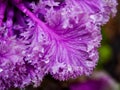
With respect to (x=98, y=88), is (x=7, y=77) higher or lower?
higher

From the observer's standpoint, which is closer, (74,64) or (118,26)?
(74,64)

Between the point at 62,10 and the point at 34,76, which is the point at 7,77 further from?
the point at 62,10

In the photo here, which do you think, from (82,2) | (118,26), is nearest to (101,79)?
(118,26)

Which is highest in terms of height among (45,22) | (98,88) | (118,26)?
(45,22)

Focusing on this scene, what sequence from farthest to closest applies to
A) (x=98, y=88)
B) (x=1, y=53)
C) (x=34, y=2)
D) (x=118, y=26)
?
(x=118, y=26)
(x=98, y=88)
(x=34, y=2)
(x=1, y=53)

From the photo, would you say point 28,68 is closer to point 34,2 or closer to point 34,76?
point 34,76

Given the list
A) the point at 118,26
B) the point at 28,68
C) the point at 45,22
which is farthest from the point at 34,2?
the point at 118,26

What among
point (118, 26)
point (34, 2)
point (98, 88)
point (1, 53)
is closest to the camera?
point (1, 53)
